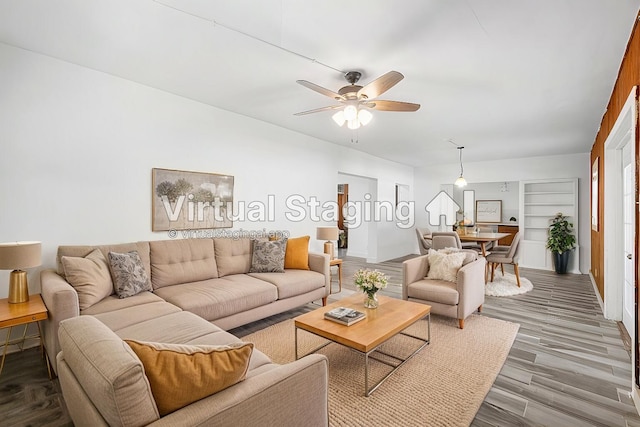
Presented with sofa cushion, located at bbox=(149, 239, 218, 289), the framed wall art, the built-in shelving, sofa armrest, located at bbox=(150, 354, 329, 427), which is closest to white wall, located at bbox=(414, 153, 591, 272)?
the built-in shelving

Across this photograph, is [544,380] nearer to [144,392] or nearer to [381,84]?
[381,84]

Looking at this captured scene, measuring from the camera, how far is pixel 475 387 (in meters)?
2.22

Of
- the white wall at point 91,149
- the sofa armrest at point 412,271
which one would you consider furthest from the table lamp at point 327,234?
the sofa armrest at point 412,271

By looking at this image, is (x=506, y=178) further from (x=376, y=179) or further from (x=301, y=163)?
(x=301, y=163)

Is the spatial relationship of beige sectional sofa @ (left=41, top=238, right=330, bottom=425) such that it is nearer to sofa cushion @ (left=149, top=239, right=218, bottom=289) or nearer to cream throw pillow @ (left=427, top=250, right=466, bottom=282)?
sofa cushion @ (left=149, top=239, right=218, bottom=289)

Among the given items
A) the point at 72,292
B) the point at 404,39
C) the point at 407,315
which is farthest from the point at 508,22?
the point at 72,292

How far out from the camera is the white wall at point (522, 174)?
255 inches

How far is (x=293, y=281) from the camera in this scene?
3.55 meters

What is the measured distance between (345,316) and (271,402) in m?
1.38

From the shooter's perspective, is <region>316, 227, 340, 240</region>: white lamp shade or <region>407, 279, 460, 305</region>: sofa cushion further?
<region>316, 227, 340, 240</region>: white lamp shade

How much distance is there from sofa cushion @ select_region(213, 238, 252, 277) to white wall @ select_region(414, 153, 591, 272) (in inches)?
249

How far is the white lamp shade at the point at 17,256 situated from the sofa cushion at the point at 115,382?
5.71 ft

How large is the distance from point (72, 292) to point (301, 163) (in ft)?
12.1

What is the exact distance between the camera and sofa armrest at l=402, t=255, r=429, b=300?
3.65 meters
